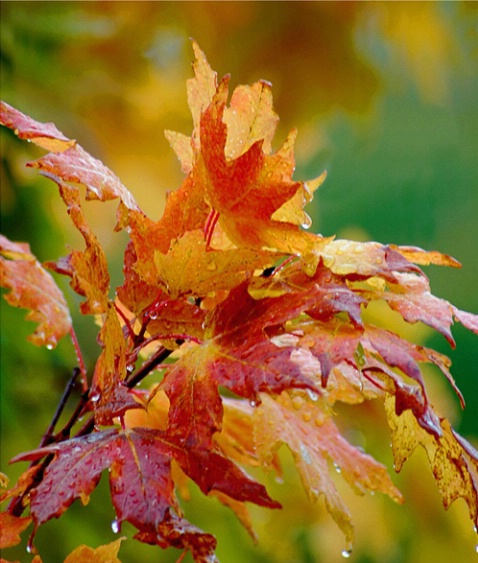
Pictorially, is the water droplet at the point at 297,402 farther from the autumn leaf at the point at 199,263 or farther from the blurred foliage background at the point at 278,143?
the blurred foliage background at the point at 278,143

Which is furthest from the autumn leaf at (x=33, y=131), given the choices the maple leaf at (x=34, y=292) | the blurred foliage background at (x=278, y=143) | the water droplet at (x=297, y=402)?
the blurred foliage background at (x=278, y=143)

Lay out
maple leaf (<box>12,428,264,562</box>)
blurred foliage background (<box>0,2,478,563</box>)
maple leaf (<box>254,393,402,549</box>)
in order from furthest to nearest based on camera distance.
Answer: blurred foliage background (<box>0,2,478,563</box>) → maple leaf (<box>254,393,402,549</box>) → maple leaf (<box>12,428,264,562</box>)

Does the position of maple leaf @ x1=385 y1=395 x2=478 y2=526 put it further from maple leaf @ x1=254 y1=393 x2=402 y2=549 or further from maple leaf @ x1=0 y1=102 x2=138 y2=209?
maple leaf @ x1=0 y1=102 x2=138 y2=209

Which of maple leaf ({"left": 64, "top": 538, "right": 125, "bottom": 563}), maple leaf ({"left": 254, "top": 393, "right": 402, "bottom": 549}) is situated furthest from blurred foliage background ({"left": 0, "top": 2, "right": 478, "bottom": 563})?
maple leaf ({"left": 64, "top": 538, "right": 125, "bottom": 563})

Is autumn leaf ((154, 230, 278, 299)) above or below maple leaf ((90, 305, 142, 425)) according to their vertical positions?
above

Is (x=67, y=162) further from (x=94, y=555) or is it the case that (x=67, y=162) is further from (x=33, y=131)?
(x=94, y=555)

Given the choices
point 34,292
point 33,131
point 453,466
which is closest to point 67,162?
point 33,131

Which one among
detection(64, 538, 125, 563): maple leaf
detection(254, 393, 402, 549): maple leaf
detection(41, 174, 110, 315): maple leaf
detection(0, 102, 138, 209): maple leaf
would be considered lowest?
detection(64, 538, 125, 563): maple leaf
